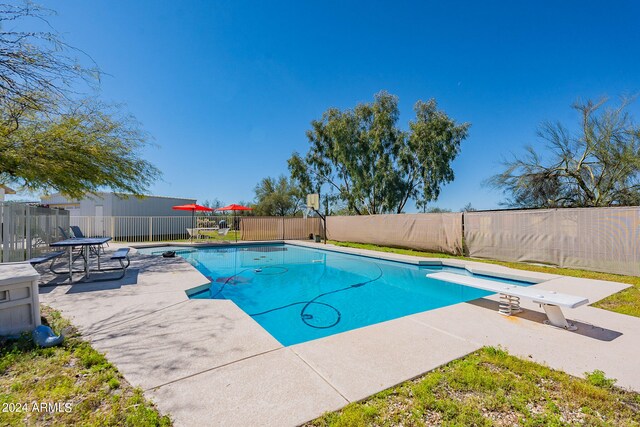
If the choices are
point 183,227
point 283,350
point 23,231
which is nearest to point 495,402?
point 283,350

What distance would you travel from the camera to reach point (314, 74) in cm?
1189

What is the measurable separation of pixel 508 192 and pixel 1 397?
1626 cm

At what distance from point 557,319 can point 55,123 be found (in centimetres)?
955

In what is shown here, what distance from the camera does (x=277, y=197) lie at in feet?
79.8

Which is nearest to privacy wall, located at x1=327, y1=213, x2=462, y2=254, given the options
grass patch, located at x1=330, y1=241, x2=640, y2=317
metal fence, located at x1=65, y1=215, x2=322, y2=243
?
grass patch, located at x1=330, y1=241, x2=640, y2=317

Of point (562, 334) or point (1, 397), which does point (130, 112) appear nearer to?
point (1, 397)

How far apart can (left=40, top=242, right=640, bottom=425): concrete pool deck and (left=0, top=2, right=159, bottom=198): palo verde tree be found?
9.27ft

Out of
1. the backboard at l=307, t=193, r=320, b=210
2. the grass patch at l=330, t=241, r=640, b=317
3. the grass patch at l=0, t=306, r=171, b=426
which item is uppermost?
the backboard at l=307, t=193, r=320, b=210

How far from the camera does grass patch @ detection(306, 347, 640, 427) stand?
65.1 inches

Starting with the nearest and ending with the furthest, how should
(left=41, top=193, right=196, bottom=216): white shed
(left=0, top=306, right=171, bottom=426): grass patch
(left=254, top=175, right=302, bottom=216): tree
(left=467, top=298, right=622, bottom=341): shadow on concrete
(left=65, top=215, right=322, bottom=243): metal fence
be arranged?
(left=0, top=306, right=171, bottom=426): grass patch → (left=467, top=298, right=622, bottom=341): shadow on concrete → (left=65, top=215, right=322, bottom=243): metal fence → (left=41, top=193, right=196, bottom=216): white shed → (left=254, top=175, right=302, bottom=216): tree

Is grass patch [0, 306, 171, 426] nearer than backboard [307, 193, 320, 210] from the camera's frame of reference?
Yes

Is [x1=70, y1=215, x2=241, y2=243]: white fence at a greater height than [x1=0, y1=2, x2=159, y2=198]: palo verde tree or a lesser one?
lesser

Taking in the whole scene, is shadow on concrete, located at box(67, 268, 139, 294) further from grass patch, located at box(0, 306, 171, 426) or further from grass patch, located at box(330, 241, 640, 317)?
grass patch, located at box(330, 241, 640, 317)

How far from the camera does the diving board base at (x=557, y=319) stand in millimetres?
3200
